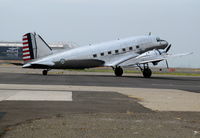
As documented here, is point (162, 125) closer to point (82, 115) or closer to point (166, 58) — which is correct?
point (82, 115)

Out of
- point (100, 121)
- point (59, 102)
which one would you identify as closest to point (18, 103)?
point (59, 102)

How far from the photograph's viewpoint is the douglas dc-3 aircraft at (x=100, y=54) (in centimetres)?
4194

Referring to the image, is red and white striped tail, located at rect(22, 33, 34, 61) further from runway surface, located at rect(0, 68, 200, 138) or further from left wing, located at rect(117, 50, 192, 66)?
runway surface, located at rect(0, 68, 200, 138)

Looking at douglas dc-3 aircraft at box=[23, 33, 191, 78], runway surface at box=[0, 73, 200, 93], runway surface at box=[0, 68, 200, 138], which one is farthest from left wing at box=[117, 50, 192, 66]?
runway surface at box=[0, 68, 200, 138]

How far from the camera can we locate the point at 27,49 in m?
43.1

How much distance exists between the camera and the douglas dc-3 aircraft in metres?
41.9

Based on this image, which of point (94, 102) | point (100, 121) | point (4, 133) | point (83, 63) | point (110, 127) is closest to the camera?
point (4, 133)

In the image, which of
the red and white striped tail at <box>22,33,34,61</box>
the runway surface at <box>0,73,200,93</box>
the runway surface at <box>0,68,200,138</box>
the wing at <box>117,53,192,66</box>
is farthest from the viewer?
the wing at <box>117,53,192,66</box>

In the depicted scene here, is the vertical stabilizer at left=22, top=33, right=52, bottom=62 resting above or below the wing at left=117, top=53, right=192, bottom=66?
above

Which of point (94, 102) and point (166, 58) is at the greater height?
point (166, 58)

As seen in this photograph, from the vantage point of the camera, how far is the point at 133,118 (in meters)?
12.8

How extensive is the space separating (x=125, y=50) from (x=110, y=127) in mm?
34896

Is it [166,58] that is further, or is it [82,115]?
[166,58]

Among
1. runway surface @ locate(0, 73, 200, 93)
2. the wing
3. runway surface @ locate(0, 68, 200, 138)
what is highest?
the wing
